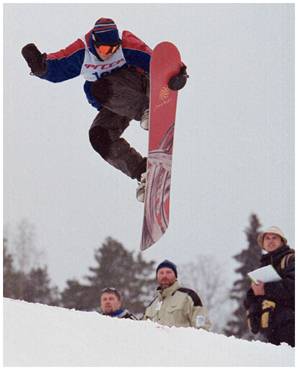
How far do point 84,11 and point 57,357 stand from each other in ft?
12.1

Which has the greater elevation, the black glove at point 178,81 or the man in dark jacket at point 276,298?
the black glove at point 178,81

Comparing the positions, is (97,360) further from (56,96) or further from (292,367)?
(56,96)

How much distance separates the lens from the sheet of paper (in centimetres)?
510

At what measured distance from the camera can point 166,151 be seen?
19.3 feet

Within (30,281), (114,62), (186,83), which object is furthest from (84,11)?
(30,281)

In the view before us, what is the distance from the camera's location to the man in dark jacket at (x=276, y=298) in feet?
16.5

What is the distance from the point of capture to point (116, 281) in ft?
84.3

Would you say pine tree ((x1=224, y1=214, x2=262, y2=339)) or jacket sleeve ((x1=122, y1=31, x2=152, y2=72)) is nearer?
jacket sleeve ((x1=122, y1=31, x2=152, y2=72))

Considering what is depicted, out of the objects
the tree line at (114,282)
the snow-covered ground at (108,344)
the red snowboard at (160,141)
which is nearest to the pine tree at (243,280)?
the tree line at (114,282)

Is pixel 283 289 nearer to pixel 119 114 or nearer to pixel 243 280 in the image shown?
pixel 119 114

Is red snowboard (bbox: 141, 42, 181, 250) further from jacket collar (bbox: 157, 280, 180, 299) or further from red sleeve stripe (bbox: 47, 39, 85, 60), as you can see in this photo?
red sleeve stripe (bbox: 47, 39, 85, 60)

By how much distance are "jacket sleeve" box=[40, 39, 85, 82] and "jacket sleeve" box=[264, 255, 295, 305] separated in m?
2.32

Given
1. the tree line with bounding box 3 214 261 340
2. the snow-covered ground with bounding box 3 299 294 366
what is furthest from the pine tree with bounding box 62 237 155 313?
the snow-covered ground with bounding box 3 299 294 366

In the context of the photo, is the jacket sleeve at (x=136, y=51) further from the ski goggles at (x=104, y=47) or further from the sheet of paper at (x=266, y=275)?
the sheet of paper at (x=266, y=275)
